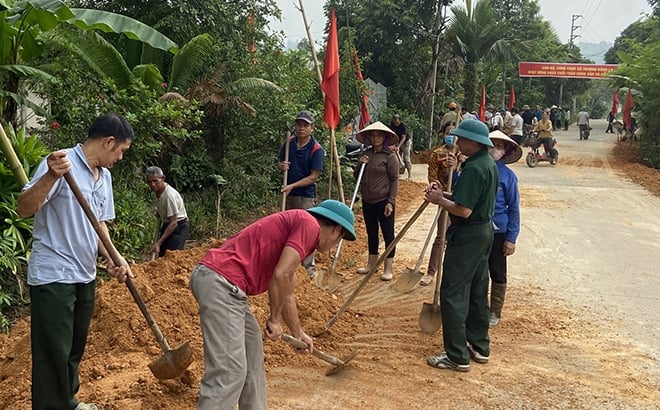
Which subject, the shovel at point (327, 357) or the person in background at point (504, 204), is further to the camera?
the person in background at point (504, 204)

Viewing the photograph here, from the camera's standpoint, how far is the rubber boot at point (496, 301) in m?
5.13

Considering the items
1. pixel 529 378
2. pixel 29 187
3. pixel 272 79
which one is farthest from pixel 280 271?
pixel 272 79

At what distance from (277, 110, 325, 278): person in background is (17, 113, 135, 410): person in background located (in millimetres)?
3032

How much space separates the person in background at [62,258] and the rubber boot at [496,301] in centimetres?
344

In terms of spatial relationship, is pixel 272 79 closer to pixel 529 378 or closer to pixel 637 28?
pixel 529 378

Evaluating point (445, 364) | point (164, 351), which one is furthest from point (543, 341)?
point (164, 351)

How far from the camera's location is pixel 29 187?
9.05 feet

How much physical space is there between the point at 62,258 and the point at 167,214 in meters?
2.80

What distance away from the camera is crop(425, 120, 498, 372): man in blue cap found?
404 centimetres

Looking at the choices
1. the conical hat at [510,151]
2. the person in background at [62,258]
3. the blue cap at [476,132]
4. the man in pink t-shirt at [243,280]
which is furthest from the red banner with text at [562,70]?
the person in background at [62,258]

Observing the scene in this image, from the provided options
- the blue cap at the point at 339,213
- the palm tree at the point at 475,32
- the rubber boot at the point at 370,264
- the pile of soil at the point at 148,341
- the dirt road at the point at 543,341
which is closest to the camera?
the blue cap at the point at 339,213

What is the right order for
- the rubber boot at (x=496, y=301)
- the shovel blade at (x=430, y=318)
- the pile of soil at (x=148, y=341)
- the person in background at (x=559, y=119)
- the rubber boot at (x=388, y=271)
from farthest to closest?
the person in background at (x=559, y=119) → the rubber boot at (x=388, y=271) → the rubber boot at (x=496, y=301) → the shovel blade at (x=430, y=318) → the pile of soil at (x=148, y=341)

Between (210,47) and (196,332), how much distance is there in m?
5.68

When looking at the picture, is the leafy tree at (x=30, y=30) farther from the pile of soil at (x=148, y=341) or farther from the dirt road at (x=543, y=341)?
the dirt road at (x=543, y=341)
